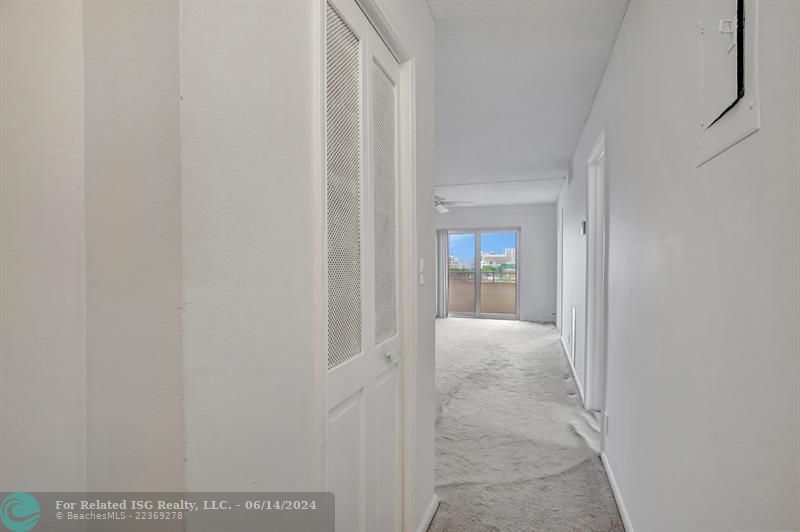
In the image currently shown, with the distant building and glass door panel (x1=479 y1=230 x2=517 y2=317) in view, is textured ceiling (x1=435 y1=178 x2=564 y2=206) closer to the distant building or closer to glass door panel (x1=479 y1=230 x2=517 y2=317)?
glass door panel (x1=479 y1=230 x2=517 y2=317)

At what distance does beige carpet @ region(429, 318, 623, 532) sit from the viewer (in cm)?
212

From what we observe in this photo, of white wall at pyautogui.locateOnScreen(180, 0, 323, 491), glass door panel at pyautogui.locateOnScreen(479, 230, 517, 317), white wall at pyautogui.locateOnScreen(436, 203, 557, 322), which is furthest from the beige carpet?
glass door panel at pyautogui.locateOnScreen(479, 230, 517, 317)

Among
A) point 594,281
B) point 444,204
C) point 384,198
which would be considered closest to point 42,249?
point 384,198

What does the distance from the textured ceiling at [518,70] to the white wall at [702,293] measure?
0.28 m

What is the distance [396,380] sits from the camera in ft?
5.81

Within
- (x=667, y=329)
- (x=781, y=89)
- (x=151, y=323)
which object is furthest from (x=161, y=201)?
(x=667, y=329)

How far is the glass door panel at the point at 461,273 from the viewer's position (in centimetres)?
970

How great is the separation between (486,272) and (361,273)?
28.0 ft

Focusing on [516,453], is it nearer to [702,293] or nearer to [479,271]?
[702,293]

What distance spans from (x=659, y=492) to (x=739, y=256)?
1.05m

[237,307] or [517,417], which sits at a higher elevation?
[237,307]

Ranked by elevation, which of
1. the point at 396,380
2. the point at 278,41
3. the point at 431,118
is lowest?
the point at 396,380

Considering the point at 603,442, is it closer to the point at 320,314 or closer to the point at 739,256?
the point at 739,256

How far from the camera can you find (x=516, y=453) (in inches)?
110
